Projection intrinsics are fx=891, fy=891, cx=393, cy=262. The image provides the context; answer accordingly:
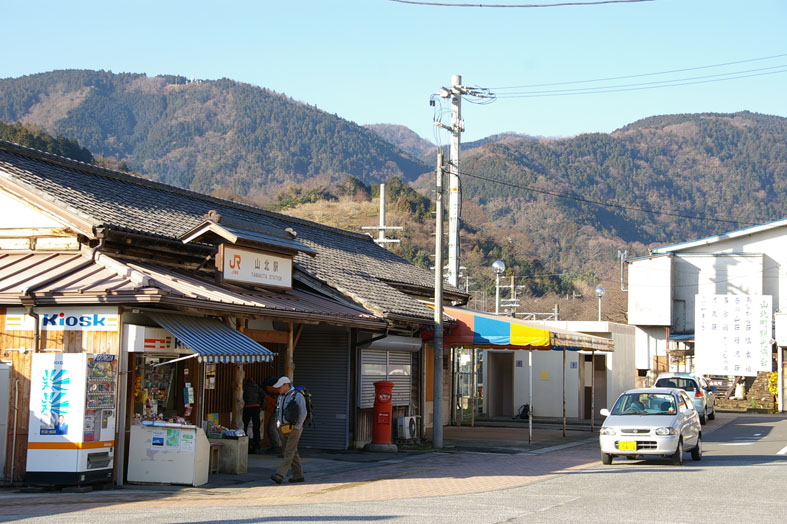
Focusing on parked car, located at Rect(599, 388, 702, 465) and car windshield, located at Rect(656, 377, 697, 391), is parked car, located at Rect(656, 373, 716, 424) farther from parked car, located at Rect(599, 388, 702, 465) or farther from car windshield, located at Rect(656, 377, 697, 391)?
parked car, located at Rect(599, 388, 702, 465)

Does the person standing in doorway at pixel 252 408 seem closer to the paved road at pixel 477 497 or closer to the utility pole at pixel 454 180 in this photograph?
the paved road at pixel 477 497

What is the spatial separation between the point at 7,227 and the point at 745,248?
42.8 metres

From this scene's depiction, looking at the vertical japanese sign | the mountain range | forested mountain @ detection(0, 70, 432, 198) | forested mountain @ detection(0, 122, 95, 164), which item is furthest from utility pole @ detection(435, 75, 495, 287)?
forested mountain @ detection(0, 70, 432, 198)

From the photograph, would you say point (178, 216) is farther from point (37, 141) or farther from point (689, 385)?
point (37, 141)

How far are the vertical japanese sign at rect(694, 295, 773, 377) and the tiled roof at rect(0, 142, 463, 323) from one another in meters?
20.8

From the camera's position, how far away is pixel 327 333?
67.2 feet

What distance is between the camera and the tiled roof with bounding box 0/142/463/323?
15930 millimetres

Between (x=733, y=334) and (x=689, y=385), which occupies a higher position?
(x=733, y=334)

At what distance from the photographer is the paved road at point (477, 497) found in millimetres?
10688

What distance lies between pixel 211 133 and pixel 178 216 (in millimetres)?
168173

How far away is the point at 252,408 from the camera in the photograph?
1845 centimetres

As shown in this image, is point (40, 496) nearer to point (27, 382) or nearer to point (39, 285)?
point (27, 382)

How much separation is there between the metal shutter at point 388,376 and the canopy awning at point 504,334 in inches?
48.9

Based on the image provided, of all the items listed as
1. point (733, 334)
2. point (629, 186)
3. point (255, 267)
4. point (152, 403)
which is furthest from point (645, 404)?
point (629, 186)
